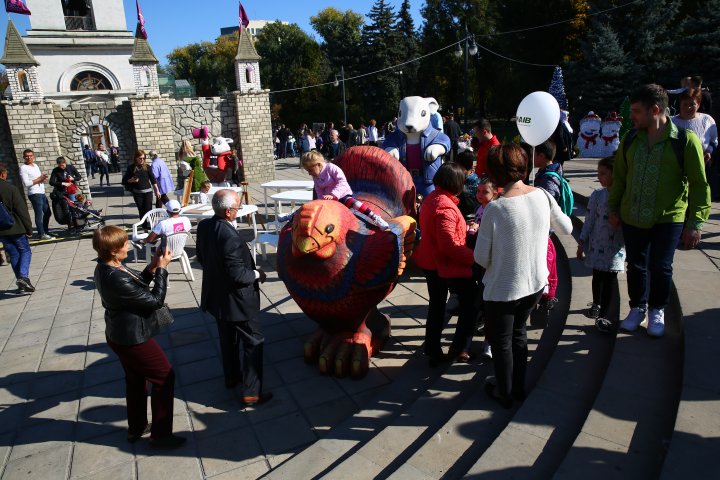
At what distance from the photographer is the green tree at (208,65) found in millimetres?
54150

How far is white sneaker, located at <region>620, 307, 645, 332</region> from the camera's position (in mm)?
3398

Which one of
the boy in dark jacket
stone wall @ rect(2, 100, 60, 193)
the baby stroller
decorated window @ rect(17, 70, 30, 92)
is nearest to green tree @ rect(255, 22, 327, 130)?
decorated window @ rect(17, 70, 30, 92)

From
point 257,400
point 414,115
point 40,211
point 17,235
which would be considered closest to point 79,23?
point 40,211

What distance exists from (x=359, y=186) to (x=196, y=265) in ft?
11.8

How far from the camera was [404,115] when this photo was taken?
6312 millimetres

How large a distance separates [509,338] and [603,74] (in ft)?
58.1

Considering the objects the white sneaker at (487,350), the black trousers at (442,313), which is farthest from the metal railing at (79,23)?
the white sneaker at (487,350)

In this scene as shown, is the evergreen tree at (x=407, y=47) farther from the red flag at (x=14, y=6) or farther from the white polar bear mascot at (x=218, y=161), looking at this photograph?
the white polar bear mascot at (x=218, y=161)

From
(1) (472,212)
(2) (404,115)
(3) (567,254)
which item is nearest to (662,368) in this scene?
(1) (472,212)

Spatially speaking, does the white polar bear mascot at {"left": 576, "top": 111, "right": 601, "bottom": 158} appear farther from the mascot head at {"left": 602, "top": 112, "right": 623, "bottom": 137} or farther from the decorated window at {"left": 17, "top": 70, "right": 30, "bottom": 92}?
the decorated window at {"left": 17, "top": 70, "right": 30, "bottom": 92}

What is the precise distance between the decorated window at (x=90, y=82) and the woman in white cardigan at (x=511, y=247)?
28301 mm

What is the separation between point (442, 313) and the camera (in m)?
3.73

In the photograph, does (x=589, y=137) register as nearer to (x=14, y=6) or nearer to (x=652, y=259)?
(x=652, y=259)

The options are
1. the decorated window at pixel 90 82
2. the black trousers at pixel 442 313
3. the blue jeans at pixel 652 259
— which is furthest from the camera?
the decorated window at pixel 90 82
